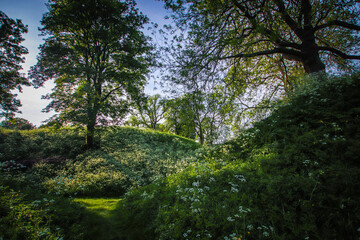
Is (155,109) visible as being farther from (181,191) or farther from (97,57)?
(181,191)

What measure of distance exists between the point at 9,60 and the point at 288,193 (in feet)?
46.2

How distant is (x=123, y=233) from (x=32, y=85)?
12.9m

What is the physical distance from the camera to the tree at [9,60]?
783cm

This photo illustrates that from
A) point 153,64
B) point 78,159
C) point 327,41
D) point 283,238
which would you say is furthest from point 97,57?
point 327,41

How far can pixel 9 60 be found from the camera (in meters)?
8.29

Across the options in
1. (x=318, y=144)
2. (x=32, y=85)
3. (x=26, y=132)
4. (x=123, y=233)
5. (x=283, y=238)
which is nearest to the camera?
(x=283, y=238)

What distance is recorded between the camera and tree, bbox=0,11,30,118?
7.83 m

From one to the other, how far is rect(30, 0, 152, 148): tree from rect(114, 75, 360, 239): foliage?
832 centimetres

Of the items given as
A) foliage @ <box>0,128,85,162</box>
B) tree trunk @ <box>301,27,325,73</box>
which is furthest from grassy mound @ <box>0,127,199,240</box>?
tree trunk @ <box>301,27,325,73</box>

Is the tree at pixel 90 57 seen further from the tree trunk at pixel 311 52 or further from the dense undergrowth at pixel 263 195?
the tree trunk at pixel 311 52

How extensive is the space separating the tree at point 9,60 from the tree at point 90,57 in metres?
2.06

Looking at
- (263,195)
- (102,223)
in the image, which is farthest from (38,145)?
(263,195)

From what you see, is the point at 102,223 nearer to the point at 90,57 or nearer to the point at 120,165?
the point at 120,165

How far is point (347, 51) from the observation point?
966cm
